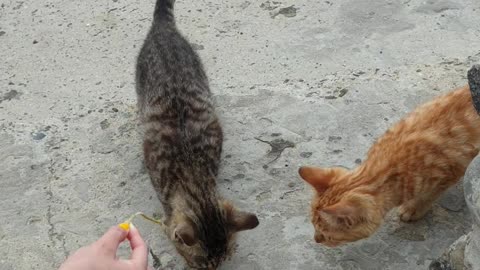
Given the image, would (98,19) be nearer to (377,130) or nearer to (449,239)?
(377,130)

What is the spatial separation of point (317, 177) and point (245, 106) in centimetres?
126

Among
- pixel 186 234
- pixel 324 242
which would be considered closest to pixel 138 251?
pixel 186 234

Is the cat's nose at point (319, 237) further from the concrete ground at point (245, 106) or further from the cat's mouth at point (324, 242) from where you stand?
the concrete ground at point (245, 106)

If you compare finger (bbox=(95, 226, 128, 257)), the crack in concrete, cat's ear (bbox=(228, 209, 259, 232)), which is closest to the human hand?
finger (bbox=(95, 226, 128, 257))

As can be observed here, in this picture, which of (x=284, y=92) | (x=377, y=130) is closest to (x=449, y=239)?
(x=377, y=130)

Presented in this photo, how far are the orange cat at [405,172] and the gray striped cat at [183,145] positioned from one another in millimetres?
381

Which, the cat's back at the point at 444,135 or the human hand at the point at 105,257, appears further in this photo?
the cat's back at the point at 444,135

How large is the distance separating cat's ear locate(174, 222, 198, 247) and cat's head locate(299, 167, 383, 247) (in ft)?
1.92

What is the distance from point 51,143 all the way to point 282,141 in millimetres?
1446

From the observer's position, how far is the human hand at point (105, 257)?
93.9 inches

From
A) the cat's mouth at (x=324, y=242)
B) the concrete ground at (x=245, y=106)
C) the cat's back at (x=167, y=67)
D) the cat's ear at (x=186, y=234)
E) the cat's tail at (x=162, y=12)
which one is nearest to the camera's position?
the cat's ear at (x=186, y=234)

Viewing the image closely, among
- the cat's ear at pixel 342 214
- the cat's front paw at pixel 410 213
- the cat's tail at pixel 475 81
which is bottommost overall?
the cat's front paw at pixel 410 213

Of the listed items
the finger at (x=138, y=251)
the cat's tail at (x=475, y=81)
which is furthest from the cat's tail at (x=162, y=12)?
the cat's tail at (x=475, y=81)

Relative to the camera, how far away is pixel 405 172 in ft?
10.6
